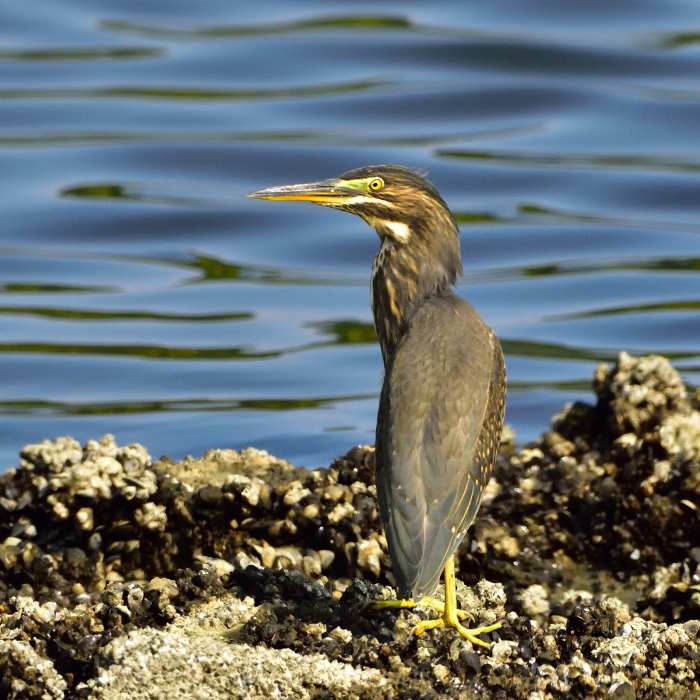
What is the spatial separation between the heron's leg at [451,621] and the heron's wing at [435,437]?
0.32 feet

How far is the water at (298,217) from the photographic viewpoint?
392 inches

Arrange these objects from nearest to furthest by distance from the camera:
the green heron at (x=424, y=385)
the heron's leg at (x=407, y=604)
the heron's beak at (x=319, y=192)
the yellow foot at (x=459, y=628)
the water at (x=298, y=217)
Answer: the yellow foot at (x=459, y=628), the heron's leg at (x=407, y=604), the green heron at (x=424, y=385), the heron's beak at (x=319, y=192), the water at (x=298, y=217)

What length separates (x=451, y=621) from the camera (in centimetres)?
421

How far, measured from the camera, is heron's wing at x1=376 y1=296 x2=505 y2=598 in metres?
4.34

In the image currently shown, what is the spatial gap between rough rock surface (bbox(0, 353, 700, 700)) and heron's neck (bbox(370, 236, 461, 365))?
0.55 meters

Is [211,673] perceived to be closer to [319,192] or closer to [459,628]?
[459,628]

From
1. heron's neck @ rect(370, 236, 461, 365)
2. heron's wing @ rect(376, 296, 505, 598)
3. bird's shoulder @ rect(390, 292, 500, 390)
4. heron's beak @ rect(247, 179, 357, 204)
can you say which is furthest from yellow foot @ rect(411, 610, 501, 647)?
heron's beak @ rect(247, 179, 357, 204)

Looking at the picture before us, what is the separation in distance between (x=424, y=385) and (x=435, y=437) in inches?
7.9

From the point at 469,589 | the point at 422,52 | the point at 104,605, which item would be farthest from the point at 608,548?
the point at 422,52

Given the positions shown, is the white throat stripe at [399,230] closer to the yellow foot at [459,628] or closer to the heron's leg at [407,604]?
the heron's leg at [407,604]

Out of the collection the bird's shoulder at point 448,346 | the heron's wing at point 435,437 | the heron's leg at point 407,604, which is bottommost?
→ the heron's leg at point 407,604

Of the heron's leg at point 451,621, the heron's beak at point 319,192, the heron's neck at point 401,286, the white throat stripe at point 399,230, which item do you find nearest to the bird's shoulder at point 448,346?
the heron's neck at point 401,286

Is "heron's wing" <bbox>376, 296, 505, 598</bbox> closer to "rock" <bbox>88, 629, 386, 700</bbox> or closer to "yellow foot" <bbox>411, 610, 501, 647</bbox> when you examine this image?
"yellow foot" <bbox>411, 610, 501, 647</bbox>

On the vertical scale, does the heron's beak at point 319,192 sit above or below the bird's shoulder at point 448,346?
above
